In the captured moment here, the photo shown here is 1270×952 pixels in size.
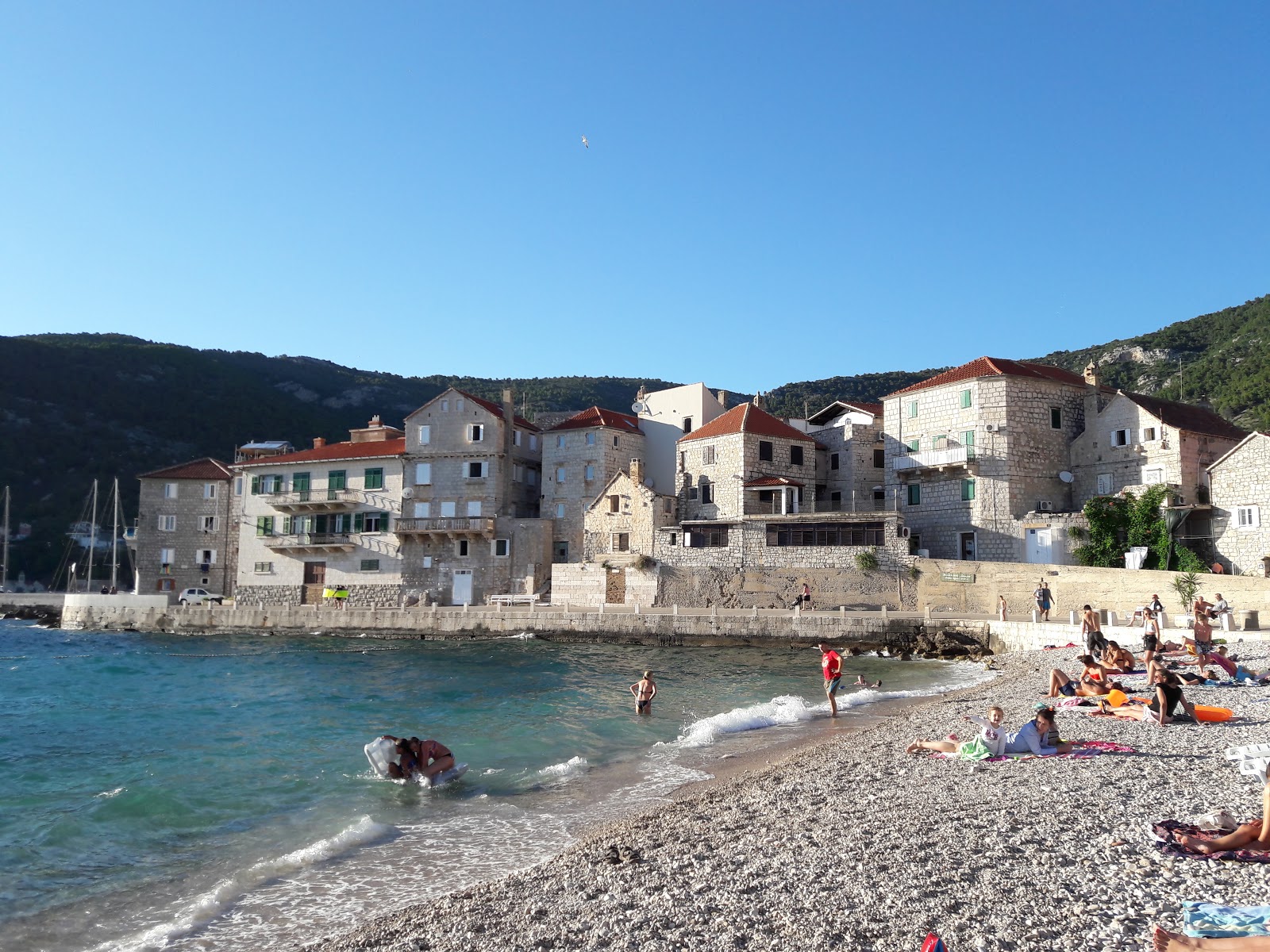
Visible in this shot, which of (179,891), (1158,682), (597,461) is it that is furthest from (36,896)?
(597,461)

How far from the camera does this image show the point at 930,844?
316 inches

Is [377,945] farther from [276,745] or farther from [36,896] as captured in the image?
[276,745]

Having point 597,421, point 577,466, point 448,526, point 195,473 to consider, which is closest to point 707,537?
point 577,466

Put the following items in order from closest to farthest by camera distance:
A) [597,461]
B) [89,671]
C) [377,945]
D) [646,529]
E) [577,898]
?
1. [377,945]
2. [577,898]
3. [89,671]
4. [646,529]
5. [597,461]

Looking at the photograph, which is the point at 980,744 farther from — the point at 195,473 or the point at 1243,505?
the point at 195,473

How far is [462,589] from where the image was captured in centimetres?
4722

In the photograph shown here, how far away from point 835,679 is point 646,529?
975 inches

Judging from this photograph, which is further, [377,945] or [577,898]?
[577,898]

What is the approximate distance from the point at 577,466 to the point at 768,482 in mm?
11087

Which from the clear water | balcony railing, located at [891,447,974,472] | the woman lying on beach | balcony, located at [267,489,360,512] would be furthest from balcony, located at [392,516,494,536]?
the woman lying on beach

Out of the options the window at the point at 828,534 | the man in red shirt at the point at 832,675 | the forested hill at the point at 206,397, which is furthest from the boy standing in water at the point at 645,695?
the forested hill at the point at 206,397

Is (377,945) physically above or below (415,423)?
below

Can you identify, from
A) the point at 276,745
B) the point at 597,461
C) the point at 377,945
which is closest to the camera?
the point at 377,945

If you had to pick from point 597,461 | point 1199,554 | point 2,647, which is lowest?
point 2,647
